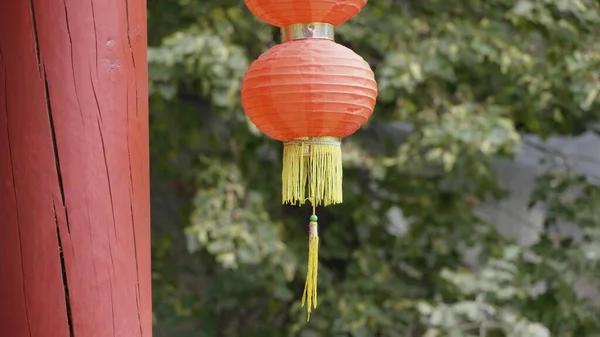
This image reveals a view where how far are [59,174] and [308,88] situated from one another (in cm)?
40

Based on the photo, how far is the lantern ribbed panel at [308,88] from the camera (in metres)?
1.32

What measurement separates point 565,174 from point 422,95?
2.04ft

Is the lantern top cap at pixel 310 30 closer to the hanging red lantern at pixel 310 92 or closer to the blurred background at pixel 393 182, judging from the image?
the hanging red lantern at pixel 310 92

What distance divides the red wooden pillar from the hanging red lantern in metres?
0.28

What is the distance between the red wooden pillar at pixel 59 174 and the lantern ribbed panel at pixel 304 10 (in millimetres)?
278

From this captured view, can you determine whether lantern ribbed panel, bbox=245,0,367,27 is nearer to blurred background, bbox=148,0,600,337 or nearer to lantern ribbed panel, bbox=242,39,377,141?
lantern ribbed panel, bbox=242,39,377,141

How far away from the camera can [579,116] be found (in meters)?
3.12

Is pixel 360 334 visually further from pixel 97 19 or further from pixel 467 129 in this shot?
pixel 97 19

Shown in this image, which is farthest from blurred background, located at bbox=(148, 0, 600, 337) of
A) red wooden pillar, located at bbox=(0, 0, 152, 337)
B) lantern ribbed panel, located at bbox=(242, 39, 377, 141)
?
red wooden pillar, located at bbox=(0, 0, 152, 337)

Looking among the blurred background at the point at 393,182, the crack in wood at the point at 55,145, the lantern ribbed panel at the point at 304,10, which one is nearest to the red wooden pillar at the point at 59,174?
the crack in wood at the point at 55,145

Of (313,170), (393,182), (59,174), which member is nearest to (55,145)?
(59,174)

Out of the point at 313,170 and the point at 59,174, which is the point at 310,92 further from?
the point at 59,174

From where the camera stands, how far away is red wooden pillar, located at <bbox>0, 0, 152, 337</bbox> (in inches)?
44.2

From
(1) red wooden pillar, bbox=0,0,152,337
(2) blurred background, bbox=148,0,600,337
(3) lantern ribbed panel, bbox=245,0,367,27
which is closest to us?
(1) red wooden pillar, bbox=0,0,152,337
